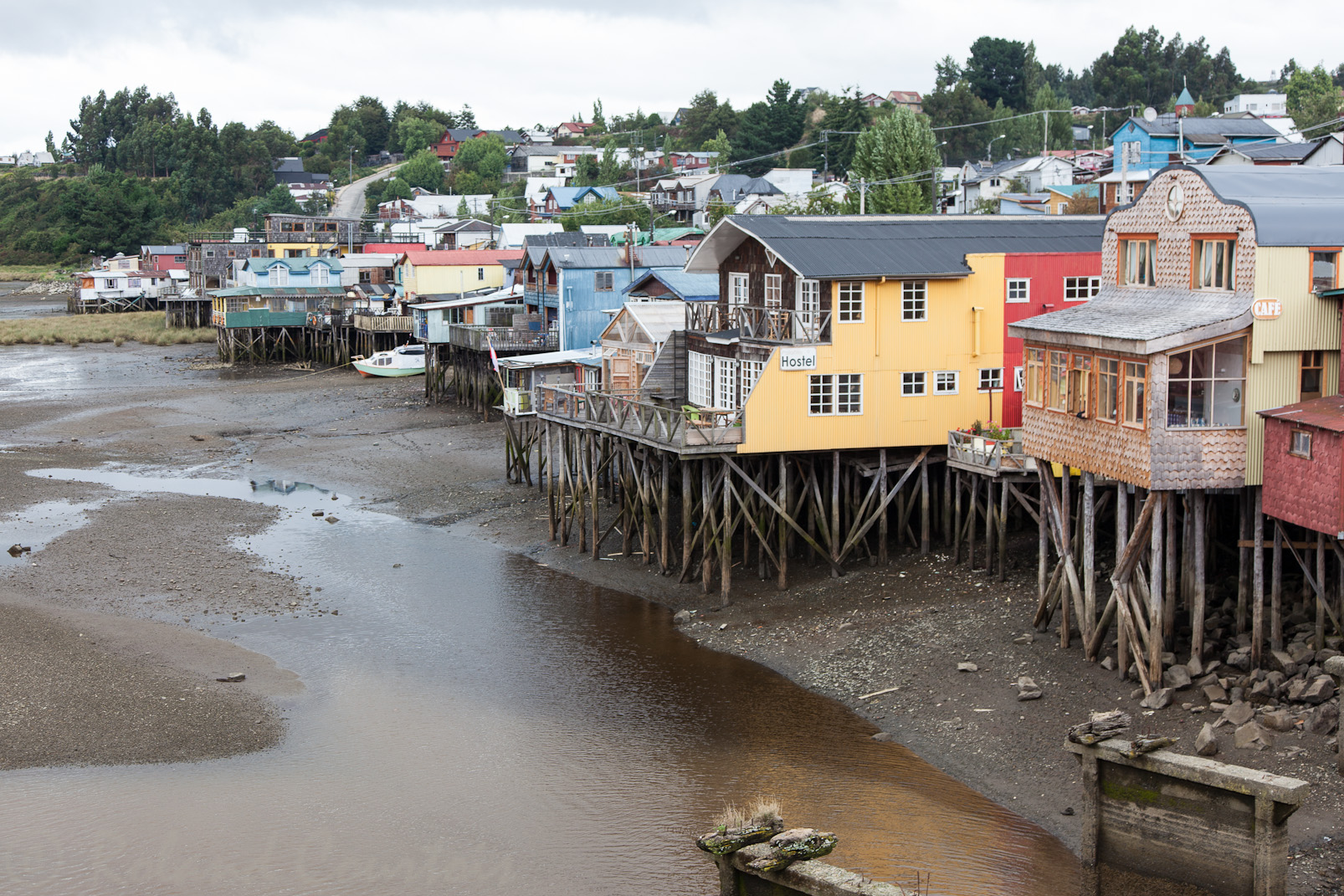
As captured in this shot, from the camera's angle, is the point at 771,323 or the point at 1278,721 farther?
the point at 771,323

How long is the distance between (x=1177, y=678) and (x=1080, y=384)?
5.39 metres

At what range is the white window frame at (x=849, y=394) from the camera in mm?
30547

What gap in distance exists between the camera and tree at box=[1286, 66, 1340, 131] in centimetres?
9469

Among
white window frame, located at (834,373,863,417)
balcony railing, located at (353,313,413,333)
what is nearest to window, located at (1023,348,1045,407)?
white window frame, located at (834,373,863,417)

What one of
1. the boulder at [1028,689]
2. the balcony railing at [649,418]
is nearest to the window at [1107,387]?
the boulder at [1028,689]

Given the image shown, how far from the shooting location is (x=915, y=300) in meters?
31.0

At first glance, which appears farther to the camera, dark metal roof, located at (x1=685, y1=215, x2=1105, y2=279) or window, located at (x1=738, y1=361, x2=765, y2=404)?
window, located at (x1=738, y1=361, x2=765, y2=404)

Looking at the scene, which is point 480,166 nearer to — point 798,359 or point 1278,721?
point 798,359

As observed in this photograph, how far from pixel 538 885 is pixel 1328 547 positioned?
42.3ft

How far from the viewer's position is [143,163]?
185500mm

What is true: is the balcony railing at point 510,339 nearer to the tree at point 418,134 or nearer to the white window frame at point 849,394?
the white window frame at point 849,394

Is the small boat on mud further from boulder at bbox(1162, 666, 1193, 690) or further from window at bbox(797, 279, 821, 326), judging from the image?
boulder at bbox(1162, 666, 1193, 690)

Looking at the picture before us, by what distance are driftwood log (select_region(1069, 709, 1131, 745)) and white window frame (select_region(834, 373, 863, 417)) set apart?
13.8 metres

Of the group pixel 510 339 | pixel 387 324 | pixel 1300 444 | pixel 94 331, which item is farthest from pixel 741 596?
pixel 94 331
